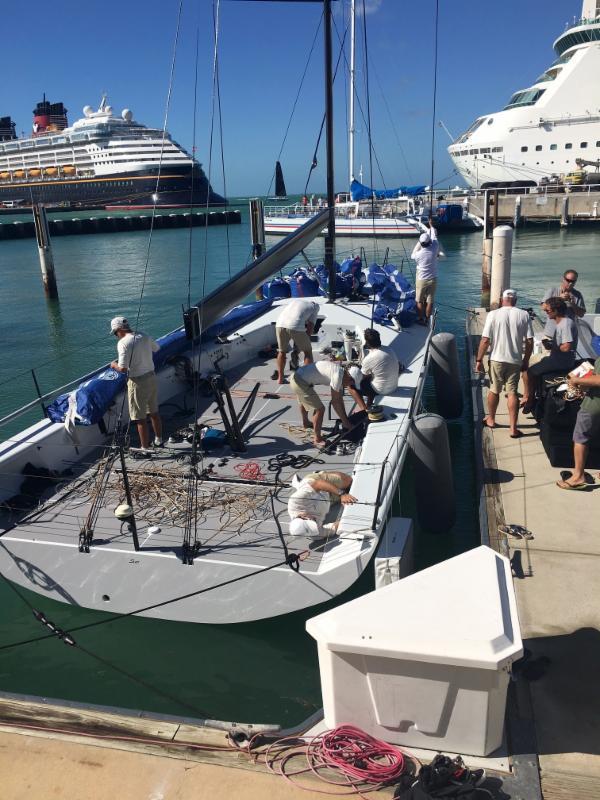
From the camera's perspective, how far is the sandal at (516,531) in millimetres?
4930

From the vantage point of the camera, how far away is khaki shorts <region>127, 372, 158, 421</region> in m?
6.14

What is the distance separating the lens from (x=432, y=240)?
10422 millimetres

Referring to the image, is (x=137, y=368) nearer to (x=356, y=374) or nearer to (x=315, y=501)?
(x=315, y=501)

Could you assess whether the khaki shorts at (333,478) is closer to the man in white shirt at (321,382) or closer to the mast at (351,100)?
the man in white shirt at (321,382)

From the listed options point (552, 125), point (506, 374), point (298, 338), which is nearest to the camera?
point (506, 374)

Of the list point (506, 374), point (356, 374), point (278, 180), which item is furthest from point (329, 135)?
point (506, 374)

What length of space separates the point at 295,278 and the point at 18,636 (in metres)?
8.71

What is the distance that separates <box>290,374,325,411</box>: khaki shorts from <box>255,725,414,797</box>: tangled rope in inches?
142

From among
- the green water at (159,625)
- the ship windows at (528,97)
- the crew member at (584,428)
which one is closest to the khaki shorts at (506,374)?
the crew member at (584,428)

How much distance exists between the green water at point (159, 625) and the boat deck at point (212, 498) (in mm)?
796

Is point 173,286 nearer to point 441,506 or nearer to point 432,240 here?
point 432,240

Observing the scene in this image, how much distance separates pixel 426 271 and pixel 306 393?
5121mm

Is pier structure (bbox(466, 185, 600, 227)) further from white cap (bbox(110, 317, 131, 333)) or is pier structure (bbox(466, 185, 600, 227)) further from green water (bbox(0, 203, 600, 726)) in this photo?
white cap (bbox(110, 317, 131, 333))

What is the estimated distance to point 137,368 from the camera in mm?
6055
